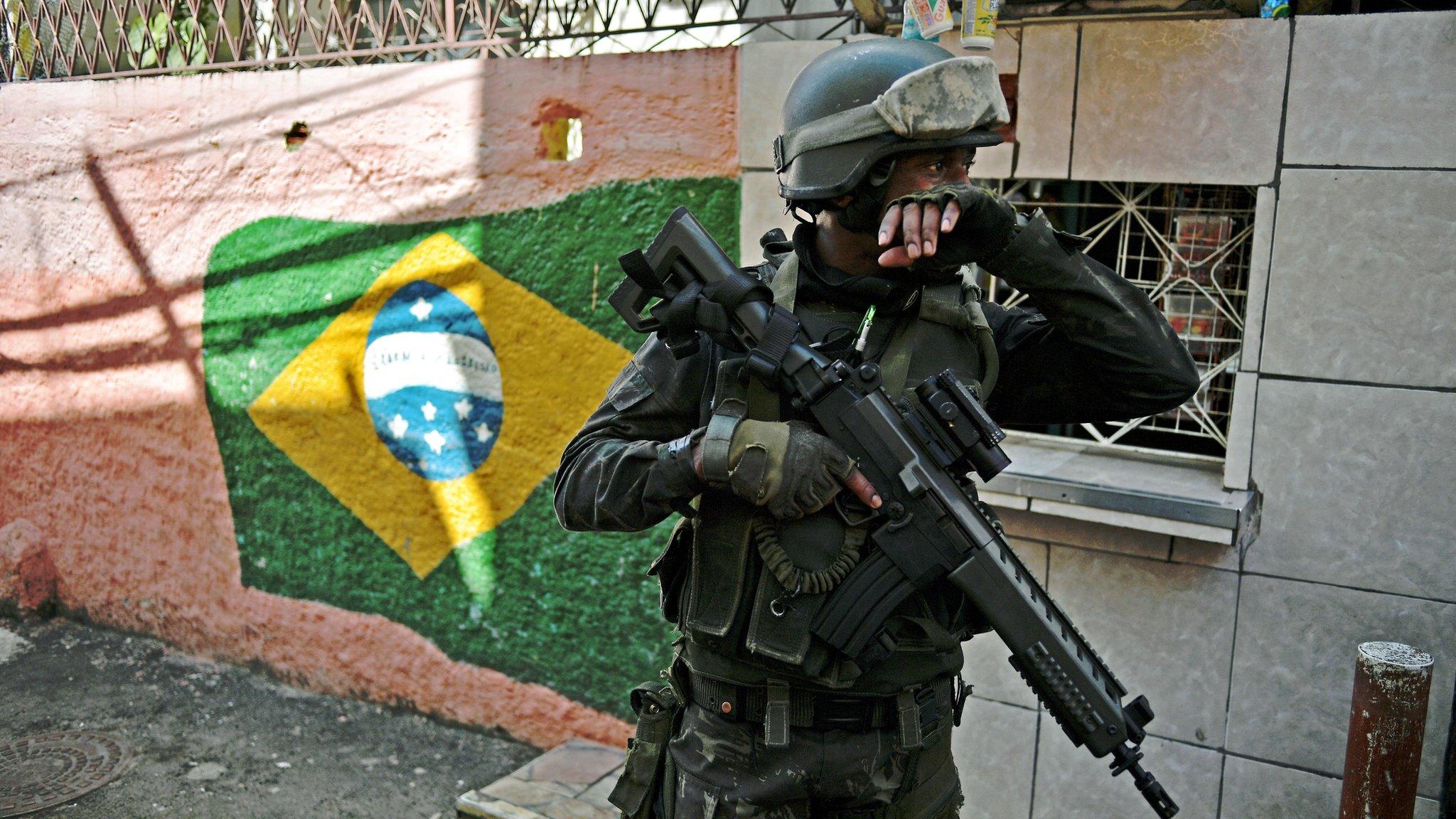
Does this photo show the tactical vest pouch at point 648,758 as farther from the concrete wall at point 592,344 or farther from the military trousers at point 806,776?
the concrete wall at point 592,344

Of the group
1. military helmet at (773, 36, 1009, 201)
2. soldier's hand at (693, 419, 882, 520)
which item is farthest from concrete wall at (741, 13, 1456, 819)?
soldier's hand at (693, 419, 882, 520)

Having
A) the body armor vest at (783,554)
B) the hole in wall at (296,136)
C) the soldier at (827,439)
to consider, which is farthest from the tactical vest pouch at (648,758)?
the hole in wall at (296,136)

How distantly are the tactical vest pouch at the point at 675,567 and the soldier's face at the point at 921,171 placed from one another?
727 millimetres

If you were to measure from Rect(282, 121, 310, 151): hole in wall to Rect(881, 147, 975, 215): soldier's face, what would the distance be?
3520 mm

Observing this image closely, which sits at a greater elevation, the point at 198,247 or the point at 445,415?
the point at 198,247

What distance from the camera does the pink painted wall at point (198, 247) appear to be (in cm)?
418

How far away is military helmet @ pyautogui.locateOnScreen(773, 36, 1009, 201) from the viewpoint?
1933mm

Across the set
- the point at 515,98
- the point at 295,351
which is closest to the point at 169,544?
the point at 295,351

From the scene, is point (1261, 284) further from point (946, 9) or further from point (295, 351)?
point (295, 351)

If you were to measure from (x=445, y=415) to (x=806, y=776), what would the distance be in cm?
289

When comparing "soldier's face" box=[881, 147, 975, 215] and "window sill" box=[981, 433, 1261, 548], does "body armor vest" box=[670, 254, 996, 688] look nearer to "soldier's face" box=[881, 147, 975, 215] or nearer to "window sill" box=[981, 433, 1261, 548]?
"soldier's face" box=[881, 147, 975, 215]

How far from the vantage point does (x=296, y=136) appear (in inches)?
189

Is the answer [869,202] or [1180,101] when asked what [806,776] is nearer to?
[869,202]

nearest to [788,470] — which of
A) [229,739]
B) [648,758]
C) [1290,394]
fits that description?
[648,758]
